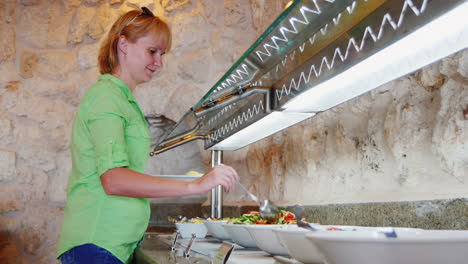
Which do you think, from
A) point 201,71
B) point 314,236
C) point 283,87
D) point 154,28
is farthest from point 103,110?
point 201,71

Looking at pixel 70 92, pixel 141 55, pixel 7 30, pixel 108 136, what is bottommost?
pixel 108 136

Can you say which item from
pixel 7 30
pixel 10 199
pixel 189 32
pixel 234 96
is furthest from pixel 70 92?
pixel 234 96

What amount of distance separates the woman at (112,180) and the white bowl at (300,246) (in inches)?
9.7

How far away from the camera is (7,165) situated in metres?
2.57

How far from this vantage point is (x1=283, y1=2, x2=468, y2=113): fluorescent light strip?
2.07ft

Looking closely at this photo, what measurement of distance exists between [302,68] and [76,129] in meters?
0.57

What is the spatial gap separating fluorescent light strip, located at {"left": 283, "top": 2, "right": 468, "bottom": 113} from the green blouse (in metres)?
0.41

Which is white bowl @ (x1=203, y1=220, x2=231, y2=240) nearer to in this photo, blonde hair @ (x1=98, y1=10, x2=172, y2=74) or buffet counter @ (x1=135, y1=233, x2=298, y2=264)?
buffet counter @ (x1=135, y1=233, x2=298, y2=264)

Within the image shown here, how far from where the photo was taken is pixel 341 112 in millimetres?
1503

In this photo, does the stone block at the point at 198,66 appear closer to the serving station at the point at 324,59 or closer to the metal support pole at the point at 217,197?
the metal support pole at the point at 217,197

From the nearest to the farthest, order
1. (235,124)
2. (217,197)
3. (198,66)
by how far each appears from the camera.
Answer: (235,124) < (217,197) < (198,66)

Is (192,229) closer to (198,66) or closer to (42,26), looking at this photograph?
(198,66)

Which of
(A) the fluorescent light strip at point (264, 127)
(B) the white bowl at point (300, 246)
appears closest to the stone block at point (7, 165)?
(A) the fluorescent light strip at point (264, 127)

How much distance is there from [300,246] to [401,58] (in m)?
0.36
